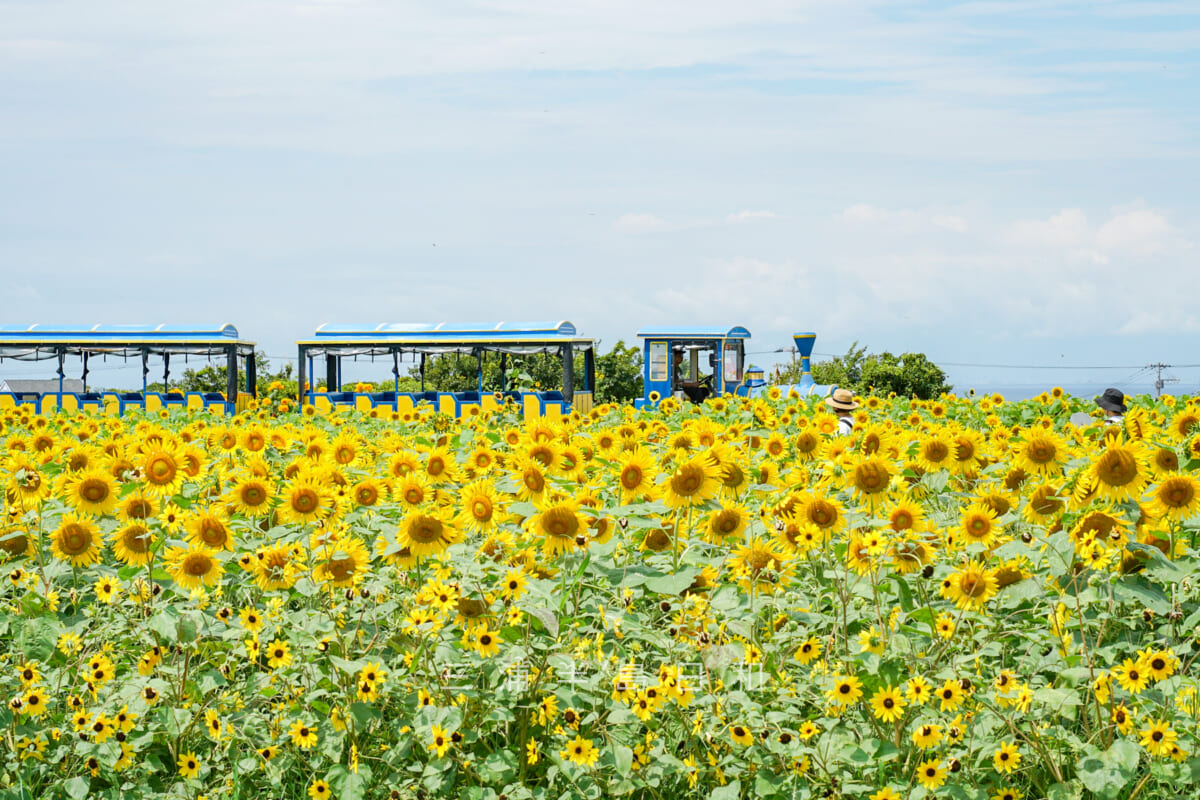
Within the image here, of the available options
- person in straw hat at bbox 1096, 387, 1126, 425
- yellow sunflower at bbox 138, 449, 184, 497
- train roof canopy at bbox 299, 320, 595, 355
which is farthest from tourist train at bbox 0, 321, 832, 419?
yellow sunflower at bbox 138, 449, 184, 497

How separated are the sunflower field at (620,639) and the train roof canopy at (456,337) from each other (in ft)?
50.2

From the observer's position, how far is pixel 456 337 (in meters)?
19.0

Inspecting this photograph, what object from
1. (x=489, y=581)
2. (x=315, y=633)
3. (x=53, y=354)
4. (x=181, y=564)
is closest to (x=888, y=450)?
(x=489, y=581)

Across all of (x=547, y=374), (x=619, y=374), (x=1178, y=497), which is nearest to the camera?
(x=1178, y=497)

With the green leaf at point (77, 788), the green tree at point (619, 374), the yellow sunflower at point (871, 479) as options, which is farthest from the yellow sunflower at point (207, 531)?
the green tree at point (619, 374)

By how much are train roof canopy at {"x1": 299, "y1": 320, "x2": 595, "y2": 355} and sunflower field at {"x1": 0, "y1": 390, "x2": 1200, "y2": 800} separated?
15307 mm

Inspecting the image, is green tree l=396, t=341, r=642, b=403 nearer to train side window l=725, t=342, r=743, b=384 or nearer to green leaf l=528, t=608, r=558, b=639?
train side window l=725, t=342, r=743, b=384

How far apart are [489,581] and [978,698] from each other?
4.99ft

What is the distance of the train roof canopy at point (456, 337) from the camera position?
18922 mm

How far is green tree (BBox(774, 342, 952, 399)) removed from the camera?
40.7m

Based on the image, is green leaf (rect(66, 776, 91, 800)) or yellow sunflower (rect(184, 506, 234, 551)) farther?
yellow sunflower (rect(184, 506, 234, 551))

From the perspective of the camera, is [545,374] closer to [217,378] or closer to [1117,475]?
[217,378]

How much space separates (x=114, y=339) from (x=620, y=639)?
61.9ft

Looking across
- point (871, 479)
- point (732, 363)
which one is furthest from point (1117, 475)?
point (732, 363)
